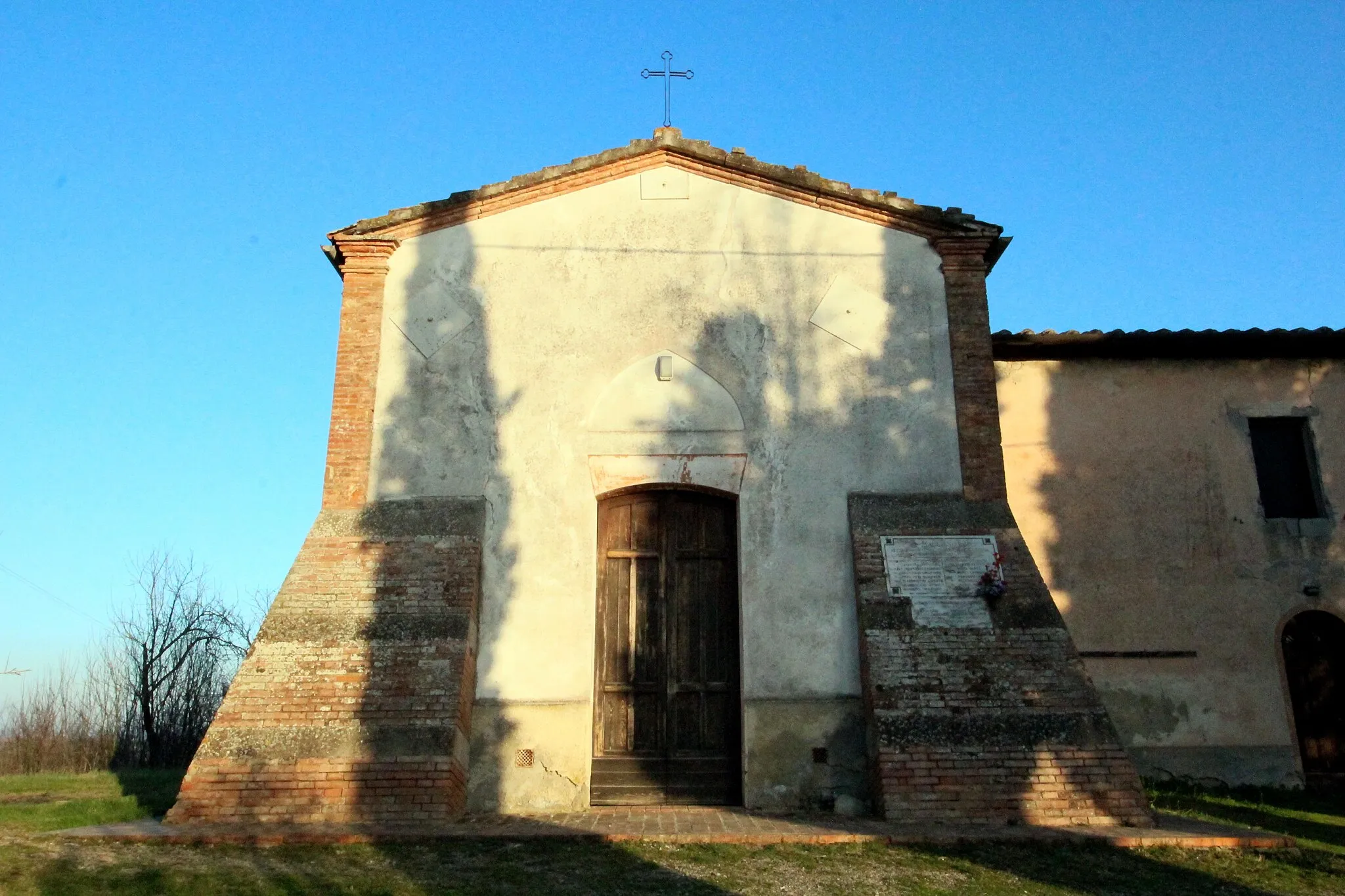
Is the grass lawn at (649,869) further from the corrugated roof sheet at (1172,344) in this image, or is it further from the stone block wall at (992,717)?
the corrugated roof sheet at (1172,344)

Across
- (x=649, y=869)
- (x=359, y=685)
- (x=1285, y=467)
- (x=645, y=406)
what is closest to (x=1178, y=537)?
(x=1285, y=467)

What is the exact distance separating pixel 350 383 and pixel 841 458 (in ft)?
16.0

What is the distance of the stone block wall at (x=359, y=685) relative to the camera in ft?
26.2

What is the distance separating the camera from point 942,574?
931 cm

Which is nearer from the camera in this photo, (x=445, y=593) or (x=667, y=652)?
(x=445, y=593)

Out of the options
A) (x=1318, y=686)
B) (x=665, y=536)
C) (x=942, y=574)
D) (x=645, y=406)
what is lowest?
(x=1318, y=686)

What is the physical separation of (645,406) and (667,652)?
7.76 ft

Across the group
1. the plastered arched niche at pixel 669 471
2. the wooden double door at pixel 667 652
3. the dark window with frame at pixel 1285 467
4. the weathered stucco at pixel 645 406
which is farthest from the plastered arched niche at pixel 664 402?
the dark window with frame at pixel 1285 467

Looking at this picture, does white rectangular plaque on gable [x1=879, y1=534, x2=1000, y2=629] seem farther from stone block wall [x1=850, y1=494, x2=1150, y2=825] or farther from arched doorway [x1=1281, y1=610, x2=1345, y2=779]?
arched doorway [x1=1281, y1=610, x2=1345, y2=779]

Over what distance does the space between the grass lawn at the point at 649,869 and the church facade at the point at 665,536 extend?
90 centimetres

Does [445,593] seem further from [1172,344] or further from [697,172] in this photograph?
[1172,344]

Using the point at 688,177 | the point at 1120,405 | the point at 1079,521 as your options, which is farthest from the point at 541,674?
the point at 1120,405

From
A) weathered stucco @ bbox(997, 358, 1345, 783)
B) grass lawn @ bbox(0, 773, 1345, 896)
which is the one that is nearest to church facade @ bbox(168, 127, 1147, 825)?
grass lawn @ bbox(0, 773, 1345, 896)

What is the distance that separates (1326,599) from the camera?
1184 centimetres
